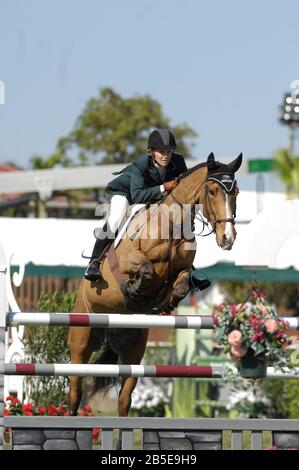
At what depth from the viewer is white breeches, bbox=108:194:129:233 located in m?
7.34

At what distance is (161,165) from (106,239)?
0.62 m

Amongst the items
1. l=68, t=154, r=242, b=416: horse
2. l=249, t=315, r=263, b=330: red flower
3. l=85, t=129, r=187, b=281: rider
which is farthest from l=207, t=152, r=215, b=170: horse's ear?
l=249, t=315, r=263, b=330: red flower

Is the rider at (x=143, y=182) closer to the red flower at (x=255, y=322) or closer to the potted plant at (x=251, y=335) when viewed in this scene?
the potted plant at (x=251, y=335)

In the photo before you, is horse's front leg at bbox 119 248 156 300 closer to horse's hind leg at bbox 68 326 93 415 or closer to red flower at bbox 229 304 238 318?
horse's hind leg at bbox 68 326 93 415

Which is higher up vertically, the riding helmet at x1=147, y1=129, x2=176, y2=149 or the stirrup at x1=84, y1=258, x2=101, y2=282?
the riding helmet at x1=147, y1=129, x2=176, y2=149

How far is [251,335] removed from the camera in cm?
507

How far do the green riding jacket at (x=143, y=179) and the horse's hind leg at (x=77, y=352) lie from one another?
896 mm

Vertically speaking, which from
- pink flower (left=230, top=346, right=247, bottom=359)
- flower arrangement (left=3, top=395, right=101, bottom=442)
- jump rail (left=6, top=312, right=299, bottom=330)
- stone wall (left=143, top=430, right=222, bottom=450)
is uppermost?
jump rail (left=6, top=312, right=299, bottom=330)

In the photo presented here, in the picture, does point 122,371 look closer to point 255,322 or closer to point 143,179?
point 255,322

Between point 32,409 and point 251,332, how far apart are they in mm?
2923

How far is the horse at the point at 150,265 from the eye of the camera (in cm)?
677

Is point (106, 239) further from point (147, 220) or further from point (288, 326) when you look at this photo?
A: point (288, 326)

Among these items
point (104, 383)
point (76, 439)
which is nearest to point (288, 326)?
point (76, 439)

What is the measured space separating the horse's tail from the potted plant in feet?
7.45
